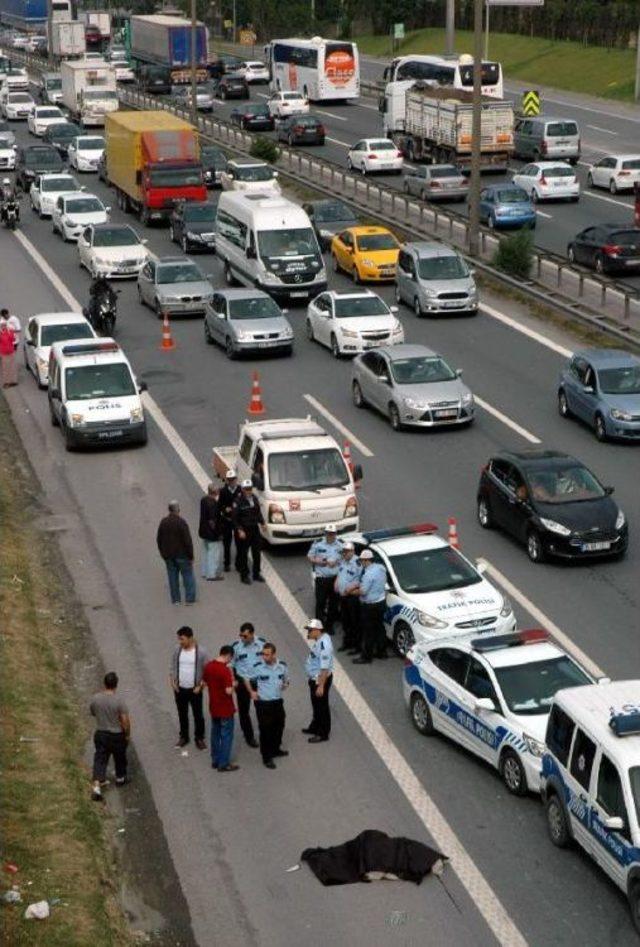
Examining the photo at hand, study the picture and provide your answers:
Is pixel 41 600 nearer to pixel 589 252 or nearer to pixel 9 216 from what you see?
pixel 589 252

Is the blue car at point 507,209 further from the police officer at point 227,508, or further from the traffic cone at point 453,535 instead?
the police officer at point 227,508

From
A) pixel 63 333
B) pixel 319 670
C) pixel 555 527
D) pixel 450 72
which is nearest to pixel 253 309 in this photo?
pixel 63 333

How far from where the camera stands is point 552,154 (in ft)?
226

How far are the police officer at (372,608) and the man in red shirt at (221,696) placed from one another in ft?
10.8

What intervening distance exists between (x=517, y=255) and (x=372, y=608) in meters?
26.5

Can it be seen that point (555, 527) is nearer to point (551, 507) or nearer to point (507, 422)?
point (551, 507)

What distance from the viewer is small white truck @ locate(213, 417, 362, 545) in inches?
1064

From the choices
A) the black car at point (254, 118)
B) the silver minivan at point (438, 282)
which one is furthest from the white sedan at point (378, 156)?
the silver minivan at point (438, 282)

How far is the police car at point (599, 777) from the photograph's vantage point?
15.6m

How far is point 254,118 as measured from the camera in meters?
81.9

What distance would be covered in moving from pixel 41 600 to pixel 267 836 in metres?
8.33

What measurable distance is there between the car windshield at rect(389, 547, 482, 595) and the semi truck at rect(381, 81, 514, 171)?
146 ft

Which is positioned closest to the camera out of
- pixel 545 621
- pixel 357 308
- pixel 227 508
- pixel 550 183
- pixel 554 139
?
pixel 545 621

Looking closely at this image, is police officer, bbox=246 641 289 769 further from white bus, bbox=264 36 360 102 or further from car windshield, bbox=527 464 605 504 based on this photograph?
white bus, bbox=264 36 360 102
